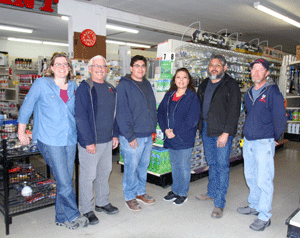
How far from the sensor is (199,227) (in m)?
2.84

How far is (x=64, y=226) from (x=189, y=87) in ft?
7.28

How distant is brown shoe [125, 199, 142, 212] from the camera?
3.16 metres

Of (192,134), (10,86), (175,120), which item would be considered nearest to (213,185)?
(192,134)

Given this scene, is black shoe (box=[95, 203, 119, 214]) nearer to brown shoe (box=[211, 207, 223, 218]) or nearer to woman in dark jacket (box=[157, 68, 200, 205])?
woman in dark jacket (box=[157, 68, 200, 205])

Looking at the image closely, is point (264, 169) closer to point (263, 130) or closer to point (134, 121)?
point (263, 130)

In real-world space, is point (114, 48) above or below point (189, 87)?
above

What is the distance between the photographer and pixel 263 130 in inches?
108

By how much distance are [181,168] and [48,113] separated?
1742 mm

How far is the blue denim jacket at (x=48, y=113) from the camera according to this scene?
2496mm

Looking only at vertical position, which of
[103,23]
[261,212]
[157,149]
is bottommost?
[261,212]

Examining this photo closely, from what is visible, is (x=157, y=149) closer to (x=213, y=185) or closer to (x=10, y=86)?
(x=213, y=185)

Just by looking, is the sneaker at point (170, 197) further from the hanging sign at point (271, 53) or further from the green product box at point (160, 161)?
the hanging sign at point (271, 53)

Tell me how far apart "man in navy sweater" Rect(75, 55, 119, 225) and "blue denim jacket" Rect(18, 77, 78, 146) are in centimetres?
15

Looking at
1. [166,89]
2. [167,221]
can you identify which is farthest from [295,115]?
[167,221]
